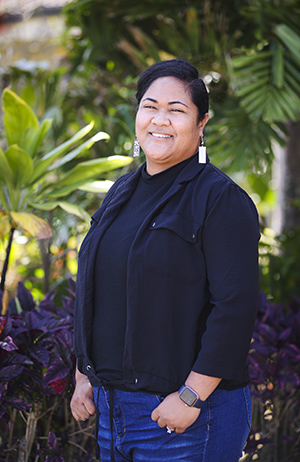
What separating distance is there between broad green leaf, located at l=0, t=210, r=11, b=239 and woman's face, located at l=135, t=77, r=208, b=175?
1532 mm

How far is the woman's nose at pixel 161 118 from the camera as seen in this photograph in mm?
1543

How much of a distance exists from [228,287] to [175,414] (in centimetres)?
38

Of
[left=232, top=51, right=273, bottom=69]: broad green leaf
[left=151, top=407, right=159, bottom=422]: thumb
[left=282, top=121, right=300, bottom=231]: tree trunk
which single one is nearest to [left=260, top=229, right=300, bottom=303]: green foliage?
[left=282, top=121, right=300, bottom=231]: tree trunk

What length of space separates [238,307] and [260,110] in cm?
224

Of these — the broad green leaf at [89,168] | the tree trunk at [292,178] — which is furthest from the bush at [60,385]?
the tree trunk at [292,178]

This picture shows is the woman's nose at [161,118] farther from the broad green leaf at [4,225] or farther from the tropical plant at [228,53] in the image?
the tropical plant at [228,53]

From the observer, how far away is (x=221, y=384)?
146 cm

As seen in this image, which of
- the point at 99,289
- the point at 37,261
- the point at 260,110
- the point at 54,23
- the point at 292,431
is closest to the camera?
the point at 99,289

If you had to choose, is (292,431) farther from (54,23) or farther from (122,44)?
(54,23)

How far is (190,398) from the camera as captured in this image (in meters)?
1.38

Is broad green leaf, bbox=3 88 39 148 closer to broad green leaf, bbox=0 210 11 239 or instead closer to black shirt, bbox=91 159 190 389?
broad green leaf, bbox=0 210 11 239

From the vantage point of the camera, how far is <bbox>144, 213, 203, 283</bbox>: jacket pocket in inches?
56.4

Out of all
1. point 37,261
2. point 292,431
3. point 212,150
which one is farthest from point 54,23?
point 292,431

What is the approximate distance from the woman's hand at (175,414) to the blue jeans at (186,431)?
0.16 ft
